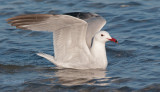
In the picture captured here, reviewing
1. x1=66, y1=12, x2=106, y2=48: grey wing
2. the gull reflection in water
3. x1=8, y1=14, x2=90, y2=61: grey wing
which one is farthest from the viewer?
x1=66, y1=12, x2=106, y2=48: grey wing

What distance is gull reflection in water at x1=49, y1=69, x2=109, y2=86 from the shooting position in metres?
7.19

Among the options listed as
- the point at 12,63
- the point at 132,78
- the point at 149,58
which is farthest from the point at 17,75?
the point at 149,58

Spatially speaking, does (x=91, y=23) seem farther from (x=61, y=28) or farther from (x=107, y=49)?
(x=61, y=28)

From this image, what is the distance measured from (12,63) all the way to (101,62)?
214cm

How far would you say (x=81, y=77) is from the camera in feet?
24.8

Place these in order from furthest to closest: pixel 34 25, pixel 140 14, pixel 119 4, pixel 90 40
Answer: pixel 119 4 < pixel 140 14 < pixel 90 40 < pixel 34 25

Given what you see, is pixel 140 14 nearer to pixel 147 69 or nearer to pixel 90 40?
pixel 90 40

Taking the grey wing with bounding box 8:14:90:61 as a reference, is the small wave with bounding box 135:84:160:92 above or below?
below

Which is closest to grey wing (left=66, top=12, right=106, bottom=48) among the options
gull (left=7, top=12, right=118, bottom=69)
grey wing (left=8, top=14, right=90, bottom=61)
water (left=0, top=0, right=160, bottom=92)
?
gull (left=7, top=12, right=118, bottom=69)

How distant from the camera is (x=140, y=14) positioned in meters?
12.1

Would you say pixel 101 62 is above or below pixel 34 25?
below

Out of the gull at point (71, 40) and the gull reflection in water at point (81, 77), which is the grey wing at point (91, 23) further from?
the gull reflection in water at point (81, 77)

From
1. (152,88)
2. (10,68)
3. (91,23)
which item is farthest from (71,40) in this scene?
(152,88)

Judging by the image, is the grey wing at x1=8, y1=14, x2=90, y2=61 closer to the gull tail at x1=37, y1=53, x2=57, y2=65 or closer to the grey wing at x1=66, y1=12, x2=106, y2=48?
the gull tail at x1=37, y1=53, x2=57, y2=65
